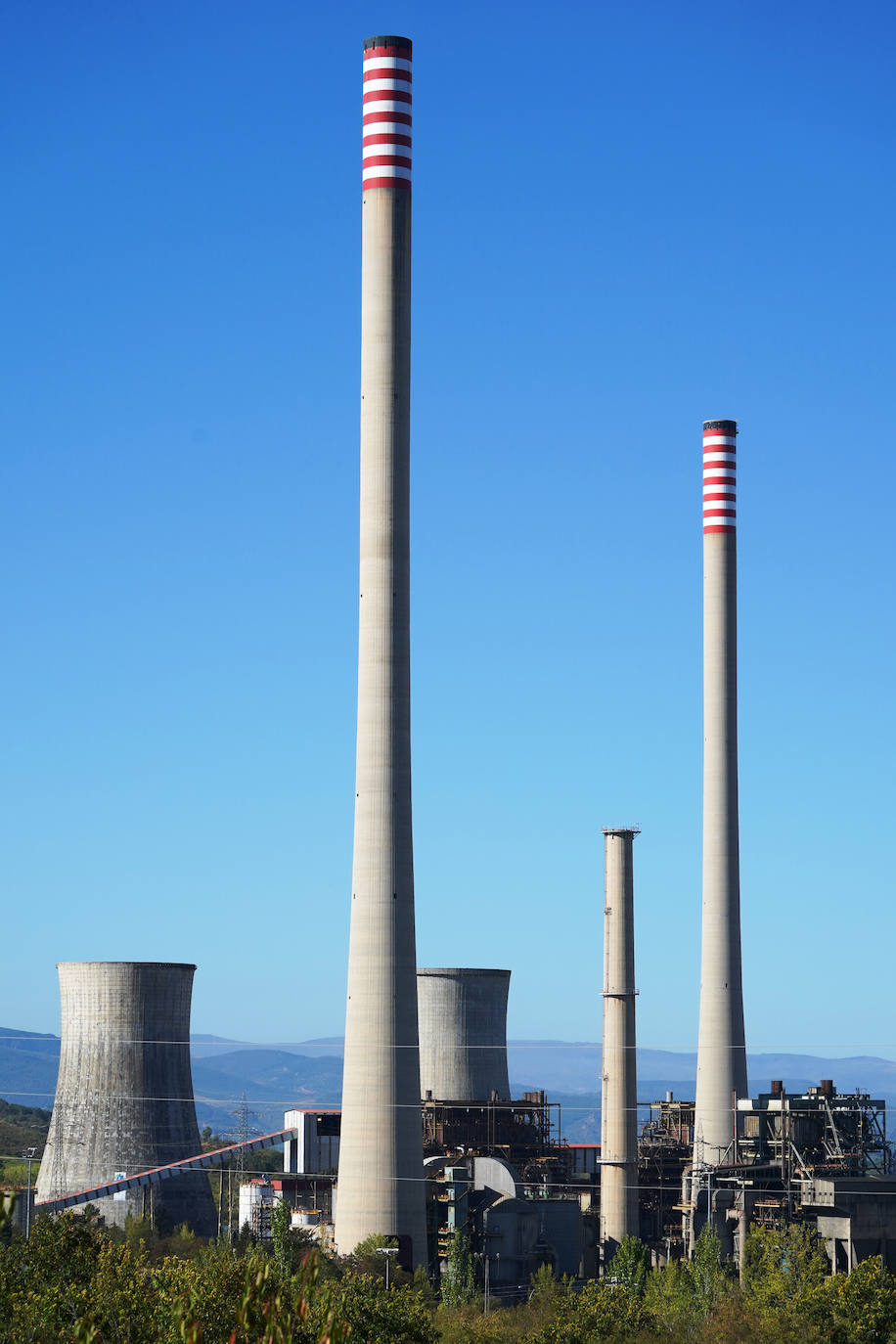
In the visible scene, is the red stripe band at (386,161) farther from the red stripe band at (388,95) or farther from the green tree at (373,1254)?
the green tree at (373,1254)

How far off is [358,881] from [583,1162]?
86.2 ft

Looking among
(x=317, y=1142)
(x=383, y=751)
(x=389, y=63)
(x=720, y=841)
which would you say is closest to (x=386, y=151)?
(x=389, y=63)

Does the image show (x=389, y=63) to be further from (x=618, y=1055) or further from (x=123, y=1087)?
(x=123, y=1087)

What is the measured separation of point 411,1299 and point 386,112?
83.3 feet

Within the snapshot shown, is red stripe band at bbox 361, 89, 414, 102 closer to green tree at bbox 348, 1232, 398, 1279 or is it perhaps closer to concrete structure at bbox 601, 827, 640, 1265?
concrete structure at bbox 601, 827, 640, 1265

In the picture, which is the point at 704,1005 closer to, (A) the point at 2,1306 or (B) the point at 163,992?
(B) the point at 163,992

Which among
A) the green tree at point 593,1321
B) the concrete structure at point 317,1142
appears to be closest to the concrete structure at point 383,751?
the green tree at point 593,1321

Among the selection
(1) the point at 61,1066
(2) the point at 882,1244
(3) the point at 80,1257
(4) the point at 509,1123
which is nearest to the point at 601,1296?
(3) the point at 80,1257

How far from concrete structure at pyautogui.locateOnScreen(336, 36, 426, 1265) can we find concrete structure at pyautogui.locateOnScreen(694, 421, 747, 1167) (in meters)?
15.1

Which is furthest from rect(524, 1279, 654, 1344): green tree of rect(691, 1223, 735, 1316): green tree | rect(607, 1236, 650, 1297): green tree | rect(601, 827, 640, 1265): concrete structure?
rect(601, 827, 640, 1265): concrete structure

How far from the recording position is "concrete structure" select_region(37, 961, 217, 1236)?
181 ft

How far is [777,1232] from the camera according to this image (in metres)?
45.1

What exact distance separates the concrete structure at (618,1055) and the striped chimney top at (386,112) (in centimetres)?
1965

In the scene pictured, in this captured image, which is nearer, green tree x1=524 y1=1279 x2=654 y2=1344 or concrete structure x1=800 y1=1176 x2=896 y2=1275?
green tree x1=524 y1=1279 x2=654 y2=1344
